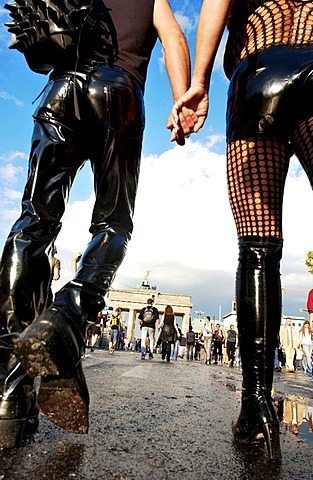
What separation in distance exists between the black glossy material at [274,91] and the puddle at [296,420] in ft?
4.68

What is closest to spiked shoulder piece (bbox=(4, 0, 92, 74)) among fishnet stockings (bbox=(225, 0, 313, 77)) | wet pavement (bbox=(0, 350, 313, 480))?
fishnet stockings (bbox=(225, 0, 313, 77))

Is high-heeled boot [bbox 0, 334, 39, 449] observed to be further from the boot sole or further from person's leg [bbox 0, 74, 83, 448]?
the boot sole

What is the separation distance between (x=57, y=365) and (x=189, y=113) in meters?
1.18

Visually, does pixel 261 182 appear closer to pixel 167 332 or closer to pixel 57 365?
pixel 57 365

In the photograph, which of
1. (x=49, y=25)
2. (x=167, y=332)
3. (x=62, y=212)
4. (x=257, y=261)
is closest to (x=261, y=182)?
(x=257, y=261)

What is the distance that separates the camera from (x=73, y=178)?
6.00 ft

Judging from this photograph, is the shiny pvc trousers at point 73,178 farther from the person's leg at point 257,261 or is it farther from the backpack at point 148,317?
the backpack at point 148,317

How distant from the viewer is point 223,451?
52.2 inches

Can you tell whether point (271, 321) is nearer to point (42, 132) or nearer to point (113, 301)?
point (42, 132)

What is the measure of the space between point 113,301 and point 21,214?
48179 millimetres

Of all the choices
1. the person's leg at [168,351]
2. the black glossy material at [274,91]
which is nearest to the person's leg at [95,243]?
the black glossy material at [274,91]

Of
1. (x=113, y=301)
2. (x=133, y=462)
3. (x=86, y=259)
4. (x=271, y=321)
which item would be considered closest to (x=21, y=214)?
(x=86, y=259)

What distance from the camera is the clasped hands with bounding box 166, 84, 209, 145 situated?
1.66 metres

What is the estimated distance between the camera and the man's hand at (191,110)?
1.66 metres
